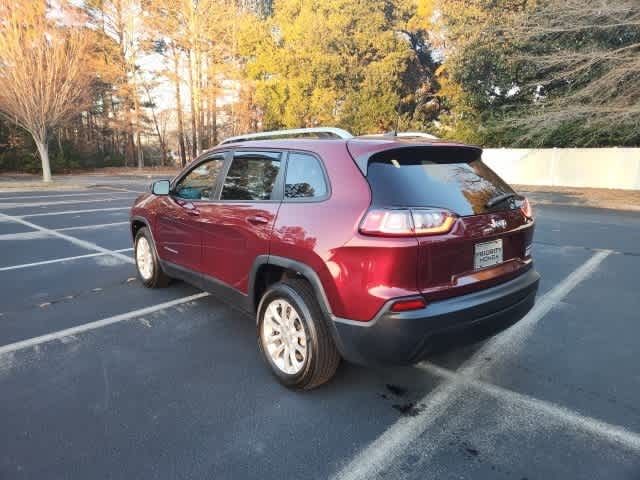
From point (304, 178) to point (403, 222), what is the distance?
0.87m

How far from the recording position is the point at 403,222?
2381 mm

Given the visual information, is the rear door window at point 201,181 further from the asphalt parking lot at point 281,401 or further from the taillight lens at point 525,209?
the taillight lens at point 525,209

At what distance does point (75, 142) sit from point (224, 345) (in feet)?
122

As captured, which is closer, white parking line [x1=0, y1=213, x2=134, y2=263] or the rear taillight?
the rear taillight

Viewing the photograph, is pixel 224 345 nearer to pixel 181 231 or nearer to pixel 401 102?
pixel 181 231

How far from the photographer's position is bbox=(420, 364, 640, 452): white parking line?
2440mm

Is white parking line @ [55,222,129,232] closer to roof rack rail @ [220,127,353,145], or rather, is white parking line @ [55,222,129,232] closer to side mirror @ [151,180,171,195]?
side mirror @ [151,180,171,195]

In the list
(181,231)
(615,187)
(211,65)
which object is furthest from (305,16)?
(181,231)

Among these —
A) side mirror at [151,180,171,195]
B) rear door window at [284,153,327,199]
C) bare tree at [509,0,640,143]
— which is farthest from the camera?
bare tree at [509,0,640,143]

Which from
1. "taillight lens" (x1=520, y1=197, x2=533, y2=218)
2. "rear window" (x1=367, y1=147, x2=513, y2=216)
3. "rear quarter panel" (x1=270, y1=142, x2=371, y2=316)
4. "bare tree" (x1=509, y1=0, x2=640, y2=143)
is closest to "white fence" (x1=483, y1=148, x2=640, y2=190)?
"bare tree" (x1=509, y1=0, x2=640, y2=143)

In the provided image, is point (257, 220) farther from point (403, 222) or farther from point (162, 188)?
point (162, 188)

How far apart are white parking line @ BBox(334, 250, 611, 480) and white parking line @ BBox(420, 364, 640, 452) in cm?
10

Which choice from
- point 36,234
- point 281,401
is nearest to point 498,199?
point 281,401

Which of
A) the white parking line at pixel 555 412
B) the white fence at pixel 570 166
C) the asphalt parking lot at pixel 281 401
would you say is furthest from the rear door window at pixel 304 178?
the white fence at pixel 570 166
